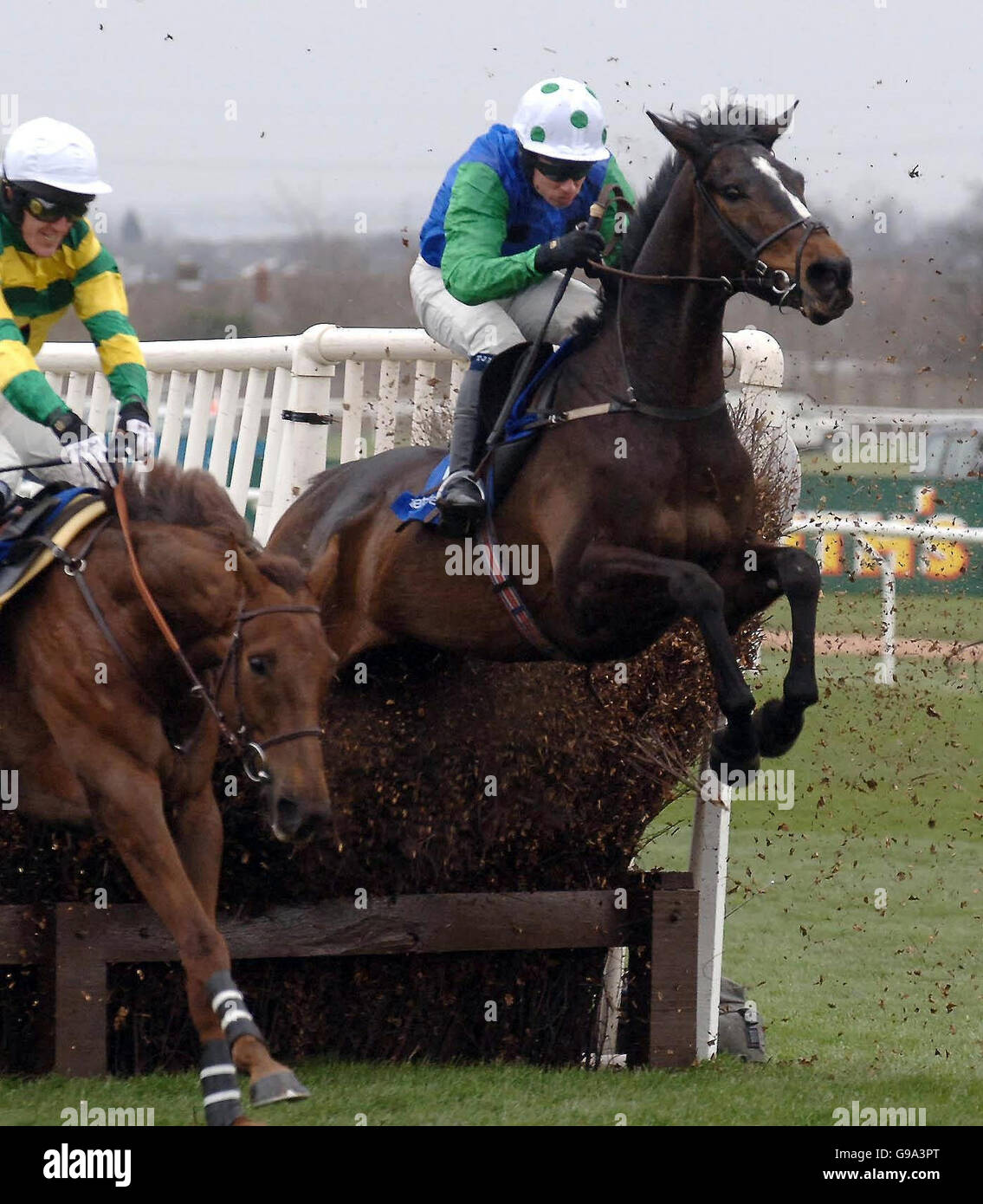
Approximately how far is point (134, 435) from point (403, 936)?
1629 millimetres

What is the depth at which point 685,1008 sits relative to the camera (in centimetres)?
537

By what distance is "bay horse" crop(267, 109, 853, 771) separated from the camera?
14.8 feet

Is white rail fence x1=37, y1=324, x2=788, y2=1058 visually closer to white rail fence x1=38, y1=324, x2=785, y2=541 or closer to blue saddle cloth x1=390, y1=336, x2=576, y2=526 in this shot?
white rail fence x1=38, y1=324, x2=785, y2=541

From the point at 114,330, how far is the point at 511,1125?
2295 millimetres

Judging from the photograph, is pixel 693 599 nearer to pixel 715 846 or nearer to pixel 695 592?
pixel 695 592

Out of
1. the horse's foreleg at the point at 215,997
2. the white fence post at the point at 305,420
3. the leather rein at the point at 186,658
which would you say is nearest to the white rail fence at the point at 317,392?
the white fence post at the point at 305,420

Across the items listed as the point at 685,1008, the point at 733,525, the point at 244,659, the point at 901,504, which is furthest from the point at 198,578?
the point at 901,504

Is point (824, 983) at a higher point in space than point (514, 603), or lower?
lower

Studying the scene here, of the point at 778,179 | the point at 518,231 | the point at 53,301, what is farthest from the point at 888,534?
the point at 53,301

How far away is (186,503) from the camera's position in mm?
4363

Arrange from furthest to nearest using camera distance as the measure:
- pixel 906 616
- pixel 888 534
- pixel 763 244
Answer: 1. pixel 906 616
2. pixel 888 534
3. pixel 763 244

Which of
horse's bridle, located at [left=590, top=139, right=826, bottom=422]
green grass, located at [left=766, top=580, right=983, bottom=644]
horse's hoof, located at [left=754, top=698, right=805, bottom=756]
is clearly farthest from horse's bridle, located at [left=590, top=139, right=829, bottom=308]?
green grass, located at [left=766, top=580, right=983, bottom=644]

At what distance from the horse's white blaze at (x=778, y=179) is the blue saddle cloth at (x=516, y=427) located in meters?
0.77
